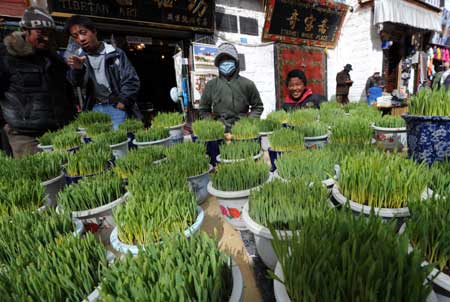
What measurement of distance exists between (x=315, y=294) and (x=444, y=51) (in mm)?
13564

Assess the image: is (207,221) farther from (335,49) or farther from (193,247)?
(335,49)

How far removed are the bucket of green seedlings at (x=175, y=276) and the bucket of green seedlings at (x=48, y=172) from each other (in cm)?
91

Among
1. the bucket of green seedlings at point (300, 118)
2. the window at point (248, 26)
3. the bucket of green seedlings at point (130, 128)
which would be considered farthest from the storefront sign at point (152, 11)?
the bucket of green seedlings at point (300, 118)

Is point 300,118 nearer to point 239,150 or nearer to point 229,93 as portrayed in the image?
point 229,93

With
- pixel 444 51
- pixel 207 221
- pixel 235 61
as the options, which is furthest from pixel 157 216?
pixel 444 51

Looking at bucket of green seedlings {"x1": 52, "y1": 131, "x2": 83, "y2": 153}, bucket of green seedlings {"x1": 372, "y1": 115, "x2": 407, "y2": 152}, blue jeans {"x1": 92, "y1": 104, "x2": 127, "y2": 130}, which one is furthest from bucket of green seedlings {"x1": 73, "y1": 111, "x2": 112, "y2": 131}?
bucket of green seedlings {"x1": 372, "y1": 115, "x2": 407, "y2": 152}

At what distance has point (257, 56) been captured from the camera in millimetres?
5535

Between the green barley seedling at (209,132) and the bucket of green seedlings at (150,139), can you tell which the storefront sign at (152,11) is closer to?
the bucket of green seedlings at (150,139)

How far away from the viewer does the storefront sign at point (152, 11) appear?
3209 millimetres

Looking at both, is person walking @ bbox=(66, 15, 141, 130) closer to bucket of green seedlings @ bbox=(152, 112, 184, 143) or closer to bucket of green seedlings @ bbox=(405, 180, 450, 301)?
bucket of green seedlings @ bbox=(152, 112, 184, 143)

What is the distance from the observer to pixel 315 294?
42 centimetres

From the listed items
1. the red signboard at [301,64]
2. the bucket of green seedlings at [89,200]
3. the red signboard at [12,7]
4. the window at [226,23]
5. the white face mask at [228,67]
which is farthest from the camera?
the red signboard at [301,64]

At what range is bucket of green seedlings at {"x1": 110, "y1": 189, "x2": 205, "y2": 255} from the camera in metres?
0.70

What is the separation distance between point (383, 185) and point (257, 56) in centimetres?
536
